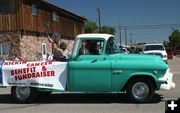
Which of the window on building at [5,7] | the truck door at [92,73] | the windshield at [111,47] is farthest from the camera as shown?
the window on building at [5,7]

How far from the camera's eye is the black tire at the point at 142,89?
1004 centimetres

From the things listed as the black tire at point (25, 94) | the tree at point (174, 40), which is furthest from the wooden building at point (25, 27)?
the tree at point (174, 40)

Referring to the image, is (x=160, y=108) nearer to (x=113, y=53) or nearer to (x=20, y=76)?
(x=113, y=53)

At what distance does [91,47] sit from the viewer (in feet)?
34.0

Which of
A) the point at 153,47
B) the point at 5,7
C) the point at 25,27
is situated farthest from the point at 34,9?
the point at 153,47

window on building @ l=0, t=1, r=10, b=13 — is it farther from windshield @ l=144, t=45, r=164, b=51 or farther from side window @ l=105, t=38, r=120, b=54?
side window @ l=105, t=38, r=120, b=54

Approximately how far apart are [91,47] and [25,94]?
2393 millimetres

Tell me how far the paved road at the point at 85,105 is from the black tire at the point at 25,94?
20cm

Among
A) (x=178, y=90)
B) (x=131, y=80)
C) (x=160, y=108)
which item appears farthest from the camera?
(x=178, y=90)

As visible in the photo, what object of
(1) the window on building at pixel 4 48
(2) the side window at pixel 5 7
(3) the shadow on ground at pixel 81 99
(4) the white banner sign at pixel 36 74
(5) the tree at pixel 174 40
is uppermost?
(2) the side window at pixel 5 7

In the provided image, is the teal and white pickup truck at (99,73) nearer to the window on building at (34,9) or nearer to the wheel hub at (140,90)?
the wheel hub at (140,90)

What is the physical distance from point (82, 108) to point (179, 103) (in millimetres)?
6163

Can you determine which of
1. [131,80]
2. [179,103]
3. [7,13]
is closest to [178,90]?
[131,80]

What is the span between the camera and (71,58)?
10281 mm
